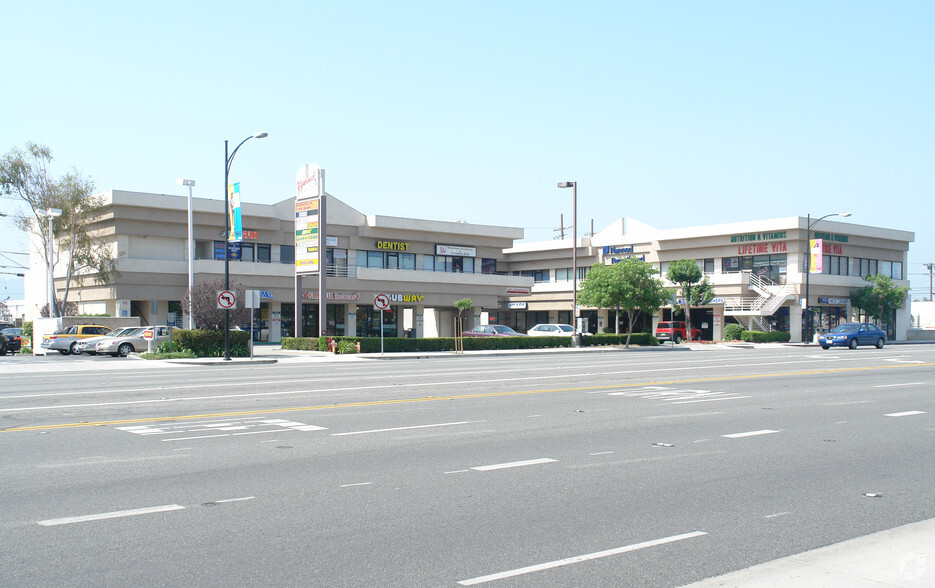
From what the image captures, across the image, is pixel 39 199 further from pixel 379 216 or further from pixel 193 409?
pixel 193 409

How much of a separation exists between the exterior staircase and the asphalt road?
46.2m

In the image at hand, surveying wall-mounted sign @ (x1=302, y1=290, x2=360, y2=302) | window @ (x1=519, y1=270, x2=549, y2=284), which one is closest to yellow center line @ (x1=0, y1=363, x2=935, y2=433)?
wall-mounted sign @ (x1=302, y1=290, x2=360, y2=302)

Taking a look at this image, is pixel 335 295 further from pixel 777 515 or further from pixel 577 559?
pixel 577 559

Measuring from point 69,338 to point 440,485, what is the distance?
121 ft

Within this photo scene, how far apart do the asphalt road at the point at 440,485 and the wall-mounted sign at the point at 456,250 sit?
149 ft

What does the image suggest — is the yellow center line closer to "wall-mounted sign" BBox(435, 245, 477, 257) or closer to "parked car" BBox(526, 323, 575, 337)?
"parked car" BBox(526, 323, 575, 337)

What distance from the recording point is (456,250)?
208 feet

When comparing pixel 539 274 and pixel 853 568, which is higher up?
pixel 539 274

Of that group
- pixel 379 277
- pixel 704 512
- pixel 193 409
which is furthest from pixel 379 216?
pixel 704 512

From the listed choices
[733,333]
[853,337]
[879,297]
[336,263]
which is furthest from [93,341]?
[879,297]

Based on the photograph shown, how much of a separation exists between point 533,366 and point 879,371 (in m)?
11.8

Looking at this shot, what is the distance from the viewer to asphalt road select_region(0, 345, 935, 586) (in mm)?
5770

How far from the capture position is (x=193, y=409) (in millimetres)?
14500

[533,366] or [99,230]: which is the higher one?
[99,230]
